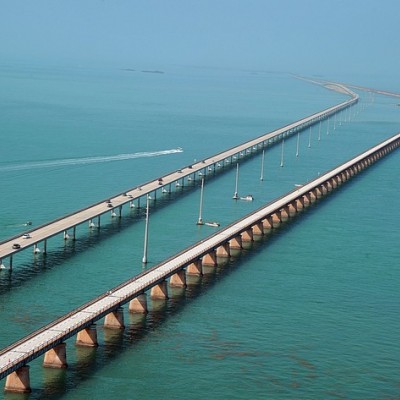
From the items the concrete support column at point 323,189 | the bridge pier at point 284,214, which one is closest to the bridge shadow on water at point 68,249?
the bridge pier at point 284,214

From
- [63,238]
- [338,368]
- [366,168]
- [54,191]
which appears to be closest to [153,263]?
[63,238]

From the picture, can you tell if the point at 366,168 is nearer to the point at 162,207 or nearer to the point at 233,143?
the point at 233,143

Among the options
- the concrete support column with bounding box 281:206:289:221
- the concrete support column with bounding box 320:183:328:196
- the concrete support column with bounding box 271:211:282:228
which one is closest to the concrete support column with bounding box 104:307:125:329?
the concrete support column with bounding box 271:211:282:228

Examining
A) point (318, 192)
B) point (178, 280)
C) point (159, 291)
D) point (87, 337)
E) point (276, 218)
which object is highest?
point (318, 192)

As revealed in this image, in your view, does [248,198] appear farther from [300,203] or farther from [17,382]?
[17,382]

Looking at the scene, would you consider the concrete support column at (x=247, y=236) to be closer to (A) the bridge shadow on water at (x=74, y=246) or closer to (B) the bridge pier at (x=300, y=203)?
(A) the bridge shadow on water at (x=74, y=246)

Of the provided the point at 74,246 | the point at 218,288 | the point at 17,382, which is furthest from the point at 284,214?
the point at 17,382
